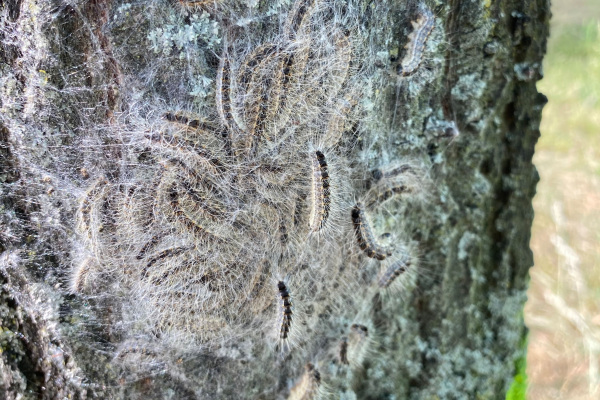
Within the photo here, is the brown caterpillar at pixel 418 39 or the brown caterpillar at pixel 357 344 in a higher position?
the brown caterpillar at pixel 418 39

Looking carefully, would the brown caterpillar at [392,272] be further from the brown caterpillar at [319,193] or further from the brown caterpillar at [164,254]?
the brown caterpillar at [164,254]

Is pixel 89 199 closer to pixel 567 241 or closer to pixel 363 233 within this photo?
pixel 363 233

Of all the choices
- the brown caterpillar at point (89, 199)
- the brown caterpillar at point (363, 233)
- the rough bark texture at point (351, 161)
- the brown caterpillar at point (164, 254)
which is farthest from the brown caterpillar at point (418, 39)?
the brown caterpillar at point (89, 199)

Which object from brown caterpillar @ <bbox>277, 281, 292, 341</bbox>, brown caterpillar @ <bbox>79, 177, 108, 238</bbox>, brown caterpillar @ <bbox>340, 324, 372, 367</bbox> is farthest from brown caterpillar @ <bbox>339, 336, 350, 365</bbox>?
brown caterpillar @ <bbox>79, 177, 108, 238</bbox>

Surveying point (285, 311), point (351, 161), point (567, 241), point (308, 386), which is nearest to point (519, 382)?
point (308, 386)

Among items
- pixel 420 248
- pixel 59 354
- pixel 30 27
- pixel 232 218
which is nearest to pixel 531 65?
pixel 420 248
